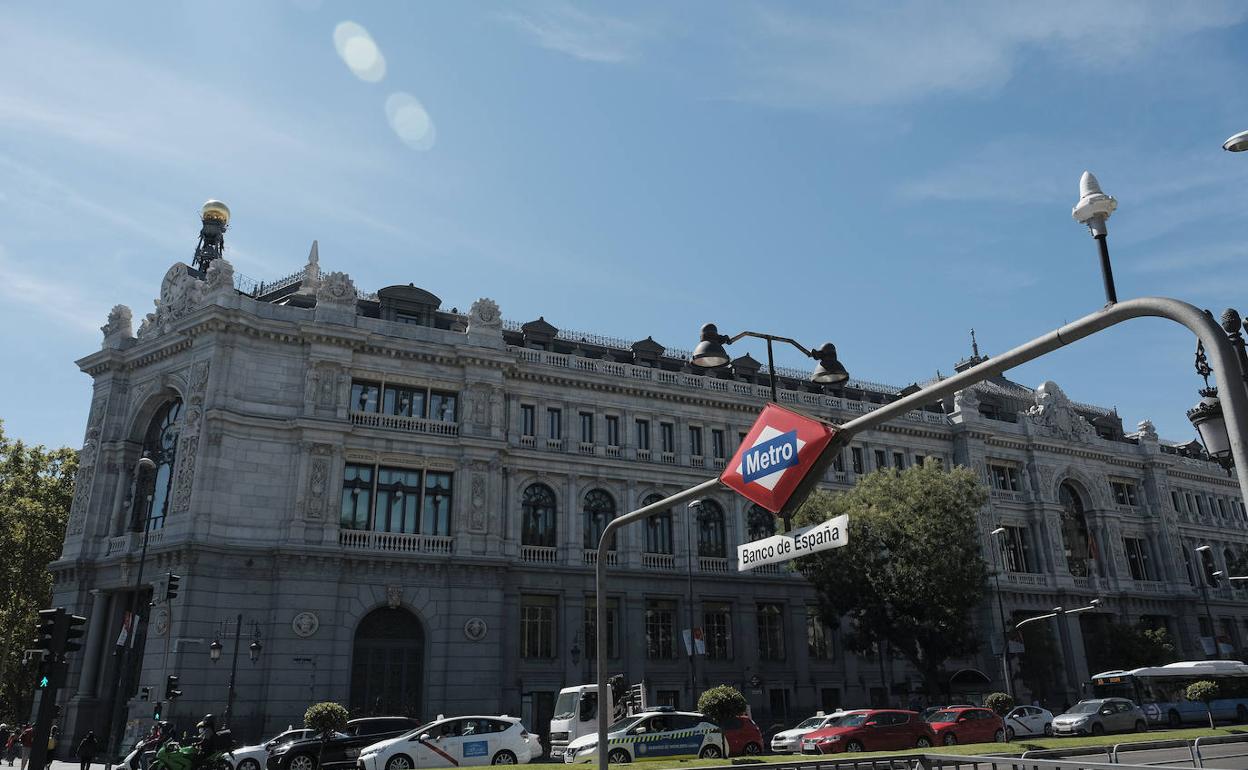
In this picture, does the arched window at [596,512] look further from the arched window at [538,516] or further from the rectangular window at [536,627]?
the rectangular window at [536,627]

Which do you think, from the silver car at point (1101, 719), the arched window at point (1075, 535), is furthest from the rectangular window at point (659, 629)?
the arched window at point (1075, 535)

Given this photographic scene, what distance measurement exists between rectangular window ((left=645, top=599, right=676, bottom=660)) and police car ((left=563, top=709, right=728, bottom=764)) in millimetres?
15737

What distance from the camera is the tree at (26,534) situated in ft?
157

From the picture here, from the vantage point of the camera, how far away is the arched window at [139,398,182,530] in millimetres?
38531

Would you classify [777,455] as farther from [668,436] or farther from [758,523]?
[758,523]

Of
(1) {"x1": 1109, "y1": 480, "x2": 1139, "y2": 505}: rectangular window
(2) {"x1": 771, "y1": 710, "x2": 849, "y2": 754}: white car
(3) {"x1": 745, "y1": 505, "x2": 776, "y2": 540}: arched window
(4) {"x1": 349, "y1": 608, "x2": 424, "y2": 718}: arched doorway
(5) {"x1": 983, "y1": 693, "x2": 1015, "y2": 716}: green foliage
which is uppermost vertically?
(1) {"x1": 1109, "y1": 480, "x2": 1139, "y2": 505}: rectangular window

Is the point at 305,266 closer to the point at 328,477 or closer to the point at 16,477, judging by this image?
the point at 328,477

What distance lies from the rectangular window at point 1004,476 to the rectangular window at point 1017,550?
2.73 m

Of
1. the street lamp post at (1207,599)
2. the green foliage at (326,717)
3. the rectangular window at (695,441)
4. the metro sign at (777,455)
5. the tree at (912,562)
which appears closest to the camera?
the metro sign at (777,455)

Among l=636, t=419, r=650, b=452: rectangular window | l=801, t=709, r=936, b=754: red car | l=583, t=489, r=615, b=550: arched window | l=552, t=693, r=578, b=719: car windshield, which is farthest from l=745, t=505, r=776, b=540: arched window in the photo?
l=801, t=709, r=936, b=754: red car

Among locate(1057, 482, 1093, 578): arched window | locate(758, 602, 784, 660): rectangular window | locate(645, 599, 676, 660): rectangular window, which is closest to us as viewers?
locate(645, 599, 676, 660): rectangular window

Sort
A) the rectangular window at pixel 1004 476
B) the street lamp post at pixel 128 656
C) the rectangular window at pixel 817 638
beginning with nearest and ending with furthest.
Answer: the street lamp post at pixel 128 656 → the rectangular window at pixel 817 638 → the rectangular window at pixel 1004 476

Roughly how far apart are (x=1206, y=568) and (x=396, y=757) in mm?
63338

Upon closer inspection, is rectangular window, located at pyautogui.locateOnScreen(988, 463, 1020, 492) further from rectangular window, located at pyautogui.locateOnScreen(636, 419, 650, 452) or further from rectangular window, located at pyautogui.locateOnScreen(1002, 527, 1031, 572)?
rectangular window, located at pyautogui.locateOnScreen(636, 419, 650, 452)
